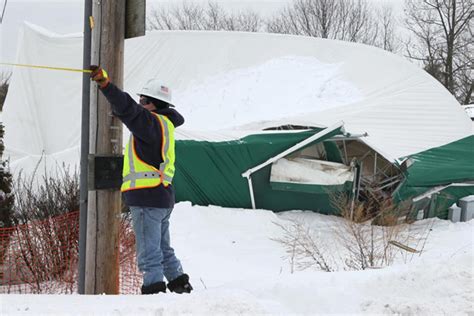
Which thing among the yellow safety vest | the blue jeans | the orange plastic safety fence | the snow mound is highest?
the snow mound

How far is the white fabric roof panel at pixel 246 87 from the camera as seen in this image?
10.7 m

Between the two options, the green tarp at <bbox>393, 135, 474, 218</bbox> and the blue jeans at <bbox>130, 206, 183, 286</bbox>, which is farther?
the green tarp at <bbox>393, 135, 474, 218</bbox>

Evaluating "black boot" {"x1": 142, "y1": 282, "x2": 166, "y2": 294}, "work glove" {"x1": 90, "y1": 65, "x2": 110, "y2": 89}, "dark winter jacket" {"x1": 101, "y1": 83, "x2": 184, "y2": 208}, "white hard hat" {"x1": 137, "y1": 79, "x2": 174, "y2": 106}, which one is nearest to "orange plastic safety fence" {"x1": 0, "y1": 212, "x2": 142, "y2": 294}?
"black boot" {"x1": 142, "y1": 282, "x2": 166, "y2": 294}

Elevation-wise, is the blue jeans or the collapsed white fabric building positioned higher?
the collapsed white fabric building

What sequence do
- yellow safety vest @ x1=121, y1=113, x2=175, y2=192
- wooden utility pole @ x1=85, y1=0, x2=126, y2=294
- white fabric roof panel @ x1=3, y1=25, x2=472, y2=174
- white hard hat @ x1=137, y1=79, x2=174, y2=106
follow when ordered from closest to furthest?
wooden utility pole @ x1=85, y1=0, x2=126, y2=294 < yellow safety vest @ x1=121, y1=113, x2=175, y2=192 < white hard hat @ x1=137, y1=79, x2=174, y2=106 < white fabric roof panel @ x1=3, y1=25, x2=472, y2=174

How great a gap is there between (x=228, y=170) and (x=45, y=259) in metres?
4.11

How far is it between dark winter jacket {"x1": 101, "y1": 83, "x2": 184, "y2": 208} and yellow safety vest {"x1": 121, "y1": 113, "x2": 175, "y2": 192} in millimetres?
29

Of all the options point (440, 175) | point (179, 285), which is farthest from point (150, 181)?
point (440, 175)

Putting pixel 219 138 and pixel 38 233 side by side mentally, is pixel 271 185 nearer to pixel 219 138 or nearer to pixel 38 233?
pixel 219 138

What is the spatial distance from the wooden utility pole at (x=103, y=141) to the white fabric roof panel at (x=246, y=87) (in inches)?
258

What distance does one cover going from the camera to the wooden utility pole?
3201mm

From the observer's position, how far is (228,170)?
8.42 metres

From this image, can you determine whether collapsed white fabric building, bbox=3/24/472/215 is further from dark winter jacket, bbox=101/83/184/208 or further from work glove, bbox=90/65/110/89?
work glove, bbox=90/65/110/89

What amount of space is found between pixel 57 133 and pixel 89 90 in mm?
10211
